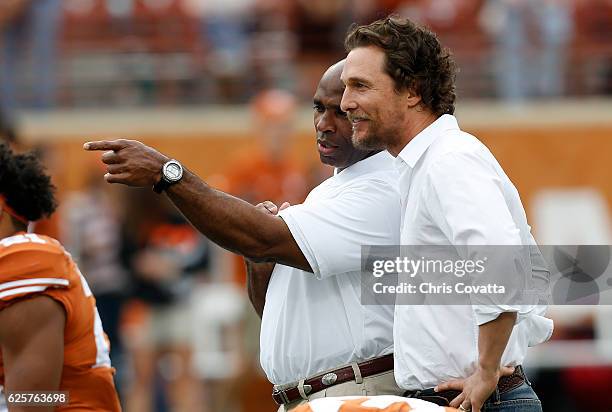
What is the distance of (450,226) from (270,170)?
19.3 feet

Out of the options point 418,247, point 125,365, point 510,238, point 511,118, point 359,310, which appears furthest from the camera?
point 511,118

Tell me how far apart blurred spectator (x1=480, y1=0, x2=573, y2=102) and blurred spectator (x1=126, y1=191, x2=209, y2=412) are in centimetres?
336

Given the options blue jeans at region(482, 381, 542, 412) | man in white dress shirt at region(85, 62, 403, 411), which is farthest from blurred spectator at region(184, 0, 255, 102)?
blue jeans at region(482, 381, 542, 412)

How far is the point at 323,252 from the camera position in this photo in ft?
14.1

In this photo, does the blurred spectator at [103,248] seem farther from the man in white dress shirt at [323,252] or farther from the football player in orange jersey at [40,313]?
the man in white dress shirt at [323,252]

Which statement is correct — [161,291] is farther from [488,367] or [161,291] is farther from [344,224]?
[488,367]

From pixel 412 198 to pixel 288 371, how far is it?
30.3 inches

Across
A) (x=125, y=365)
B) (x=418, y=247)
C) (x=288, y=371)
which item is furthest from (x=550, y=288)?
(x=125, y=365)

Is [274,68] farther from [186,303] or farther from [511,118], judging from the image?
[186,303]

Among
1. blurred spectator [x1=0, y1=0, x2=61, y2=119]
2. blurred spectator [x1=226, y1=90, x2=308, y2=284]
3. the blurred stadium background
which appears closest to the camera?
blurred spectator [x1=226, y1=90, x2=308, y2=284]

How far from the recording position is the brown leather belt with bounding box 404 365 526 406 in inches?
159

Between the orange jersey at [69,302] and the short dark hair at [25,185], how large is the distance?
0.43 ft

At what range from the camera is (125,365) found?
9789 millimetres

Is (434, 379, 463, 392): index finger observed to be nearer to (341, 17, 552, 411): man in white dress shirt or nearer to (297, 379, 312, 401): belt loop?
(341, 17, 552, 411): man in white dress shirt
